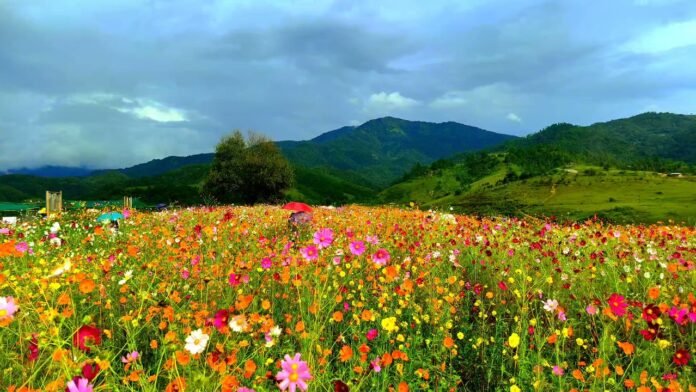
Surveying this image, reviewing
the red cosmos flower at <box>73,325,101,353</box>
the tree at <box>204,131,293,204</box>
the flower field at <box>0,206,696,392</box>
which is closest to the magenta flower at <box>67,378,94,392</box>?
the flower field at <box>0,206,696,392</box>

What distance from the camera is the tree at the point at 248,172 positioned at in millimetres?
53594

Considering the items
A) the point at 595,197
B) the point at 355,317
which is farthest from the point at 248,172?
Answer: the point at 355,317

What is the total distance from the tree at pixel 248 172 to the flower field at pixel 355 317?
151 feet

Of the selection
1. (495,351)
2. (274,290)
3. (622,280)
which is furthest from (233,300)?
(622,280)

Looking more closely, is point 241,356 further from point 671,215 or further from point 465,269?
point 671,215

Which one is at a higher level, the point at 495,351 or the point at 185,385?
the point at 185,385

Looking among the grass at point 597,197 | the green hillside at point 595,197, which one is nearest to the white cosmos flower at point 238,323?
the green hillside at point 595,197

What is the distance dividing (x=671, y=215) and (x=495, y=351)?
136ft

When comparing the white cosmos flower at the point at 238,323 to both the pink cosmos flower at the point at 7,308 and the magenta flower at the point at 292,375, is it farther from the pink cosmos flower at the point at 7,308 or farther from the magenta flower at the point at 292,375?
the pink cosmos flower at the point at 7,308

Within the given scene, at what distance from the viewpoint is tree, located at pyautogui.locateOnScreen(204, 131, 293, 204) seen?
5359 cm

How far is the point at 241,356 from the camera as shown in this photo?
3617 mm

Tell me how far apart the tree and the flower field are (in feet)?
151

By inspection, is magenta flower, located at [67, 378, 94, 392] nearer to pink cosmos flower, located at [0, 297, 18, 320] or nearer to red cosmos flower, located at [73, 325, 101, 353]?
red cosmos flower, located at [73, 325, 101, 353]

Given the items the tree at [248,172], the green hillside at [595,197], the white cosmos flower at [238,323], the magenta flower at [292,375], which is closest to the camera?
the magenta flower at [292,375]
